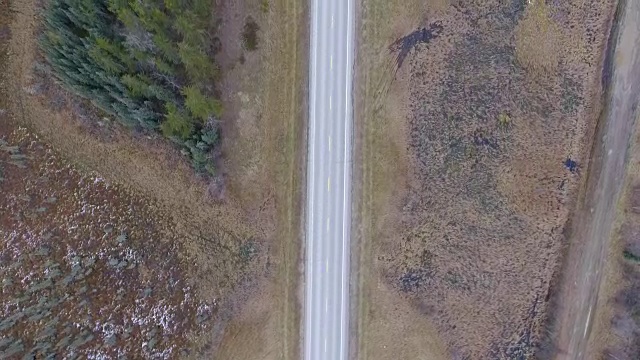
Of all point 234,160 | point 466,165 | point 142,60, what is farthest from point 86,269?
point 466,165

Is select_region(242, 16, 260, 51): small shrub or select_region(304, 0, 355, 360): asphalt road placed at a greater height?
select_region(242, 16, 260, 51): small shrub

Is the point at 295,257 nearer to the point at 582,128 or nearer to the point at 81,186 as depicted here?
the point at 81,186

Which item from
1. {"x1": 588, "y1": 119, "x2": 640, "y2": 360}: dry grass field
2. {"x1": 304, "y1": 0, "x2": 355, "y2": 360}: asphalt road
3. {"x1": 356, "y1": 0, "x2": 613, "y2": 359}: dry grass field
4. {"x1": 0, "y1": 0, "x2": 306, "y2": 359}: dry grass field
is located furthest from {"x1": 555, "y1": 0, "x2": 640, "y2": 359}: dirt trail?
{"x1": 0, "y1": 0, "x2": 306, "y2": 359}: dry grass field

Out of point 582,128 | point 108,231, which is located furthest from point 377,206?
point 108,231

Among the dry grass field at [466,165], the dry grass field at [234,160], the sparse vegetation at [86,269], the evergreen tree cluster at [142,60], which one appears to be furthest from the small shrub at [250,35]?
the sparse vegetation at [86,269]

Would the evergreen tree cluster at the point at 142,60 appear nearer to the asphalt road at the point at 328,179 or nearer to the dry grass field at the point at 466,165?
the asphalt road at the point at 328,179

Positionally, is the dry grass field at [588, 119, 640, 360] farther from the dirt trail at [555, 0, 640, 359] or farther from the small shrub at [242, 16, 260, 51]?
the small shrub at [242, 16, 260, 51]
